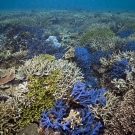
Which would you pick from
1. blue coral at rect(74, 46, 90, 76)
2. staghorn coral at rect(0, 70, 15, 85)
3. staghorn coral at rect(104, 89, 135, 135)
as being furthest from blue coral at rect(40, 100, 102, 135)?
blue coral at rect(74, 46, 90, 76)

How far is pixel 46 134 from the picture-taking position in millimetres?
3660

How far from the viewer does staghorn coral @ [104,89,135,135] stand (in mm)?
3342

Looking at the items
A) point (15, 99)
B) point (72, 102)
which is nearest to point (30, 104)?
point (15, 99)

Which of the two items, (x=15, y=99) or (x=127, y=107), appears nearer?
(x=127, y=107)

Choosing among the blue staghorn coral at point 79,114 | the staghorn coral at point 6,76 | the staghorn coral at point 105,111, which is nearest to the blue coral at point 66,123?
the blue staghorn coral at point 79,114

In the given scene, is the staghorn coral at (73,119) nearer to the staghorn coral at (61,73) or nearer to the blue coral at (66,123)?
the blue coral at (66,123)

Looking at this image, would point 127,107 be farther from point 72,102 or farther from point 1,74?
point 1,74

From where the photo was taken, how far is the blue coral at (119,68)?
18.1 ft

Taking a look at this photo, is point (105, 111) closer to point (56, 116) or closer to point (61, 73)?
point (56, 116)

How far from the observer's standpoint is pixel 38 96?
4.14 metres

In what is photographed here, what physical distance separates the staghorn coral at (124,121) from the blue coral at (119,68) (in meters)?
1.63

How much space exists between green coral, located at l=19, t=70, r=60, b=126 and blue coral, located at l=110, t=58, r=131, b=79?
7.08 feet

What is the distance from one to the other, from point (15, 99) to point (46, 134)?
3.82 ft

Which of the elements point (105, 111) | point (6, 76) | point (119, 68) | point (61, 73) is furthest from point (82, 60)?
point (6, 76)
